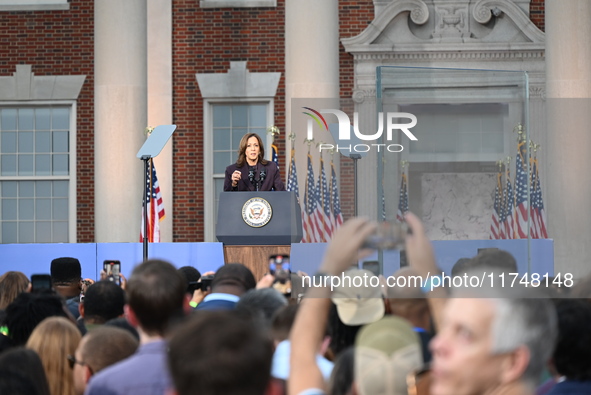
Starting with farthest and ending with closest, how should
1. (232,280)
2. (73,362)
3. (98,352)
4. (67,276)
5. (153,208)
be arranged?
(153,208) → (67,276) → (232,280) → (73,362) → (98,352)

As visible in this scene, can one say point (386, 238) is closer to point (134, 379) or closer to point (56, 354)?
point (134, 379)

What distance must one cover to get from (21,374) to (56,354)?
2.02 feet

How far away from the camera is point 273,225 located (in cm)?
993

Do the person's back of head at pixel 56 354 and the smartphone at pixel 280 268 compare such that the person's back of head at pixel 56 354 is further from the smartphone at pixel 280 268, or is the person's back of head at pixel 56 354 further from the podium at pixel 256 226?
the podium at pixel 256 226

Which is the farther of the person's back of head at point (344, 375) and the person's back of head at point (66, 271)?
the person's back of head at point (66, 271)

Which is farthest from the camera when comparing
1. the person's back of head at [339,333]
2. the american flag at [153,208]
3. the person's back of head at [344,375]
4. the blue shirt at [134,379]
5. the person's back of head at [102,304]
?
the american flag at [153,208]

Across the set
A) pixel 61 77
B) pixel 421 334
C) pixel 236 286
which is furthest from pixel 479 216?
pixel 61 77

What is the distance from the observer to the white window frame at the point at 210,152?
17.2 m

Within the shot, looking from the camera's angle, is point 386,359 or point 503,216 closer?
point 386,359

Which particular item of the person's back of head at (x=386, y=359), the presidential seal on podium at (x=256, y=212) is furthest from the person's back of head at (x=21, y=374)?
the presidential seal on podium at (x=256, y=212)

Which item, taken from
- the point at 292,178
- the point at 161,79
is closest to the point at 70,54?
the point at 161,79

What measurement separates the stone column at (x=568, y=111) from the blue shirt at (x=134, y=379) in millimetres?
8594

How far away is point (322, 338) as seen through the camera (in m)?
2.74

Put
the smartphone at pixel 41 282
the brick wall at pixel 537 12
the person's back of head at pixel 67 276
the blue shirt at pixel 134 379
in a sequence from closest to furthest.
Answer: the blue shirt at pixel 134 379, the smartphone at pixel 41 282, the person's back of head at pixel 67 276, the brick wall at pixel 537 12
